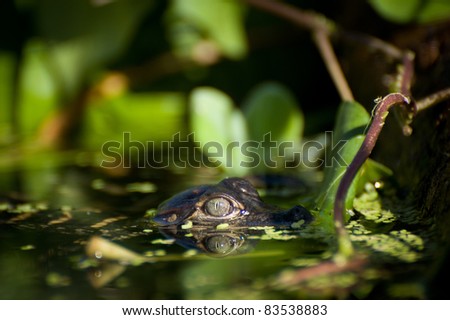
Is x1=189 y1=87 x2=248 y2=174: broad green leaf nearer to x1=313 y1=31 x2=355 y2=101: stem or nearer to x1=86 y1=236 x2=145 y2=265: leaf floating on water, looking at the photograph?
x1=313 y1=31 x2=355 y2=101: stem

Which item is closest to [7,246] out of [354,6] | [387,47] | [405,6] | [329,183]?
[329,183]

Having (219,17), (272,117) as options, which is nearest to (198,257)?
(272,117)

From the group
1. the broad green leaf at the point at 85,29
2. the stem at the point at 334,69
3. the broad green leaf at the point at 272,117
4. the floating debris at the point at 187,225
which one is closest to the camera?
the floating debris at the point at 187,225

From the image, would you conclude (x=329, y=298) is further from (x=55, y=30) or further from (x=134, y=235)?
(x=55, y=30)

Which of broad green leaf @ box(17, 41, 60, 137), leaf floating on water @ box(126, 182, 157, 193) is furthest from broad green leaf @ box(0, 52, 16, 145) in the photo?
leaf floating on water @ box(126, 182, 157, 193)

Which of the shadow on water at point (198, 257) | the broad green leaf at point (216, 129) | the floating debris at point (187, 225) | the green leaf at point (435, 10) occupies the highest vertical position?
the green leaf at point (435, 10)

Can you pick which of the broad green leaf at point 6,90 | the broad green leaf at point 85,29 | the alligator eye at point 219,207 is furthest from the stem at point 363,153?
the broad green leaf at point 6,90

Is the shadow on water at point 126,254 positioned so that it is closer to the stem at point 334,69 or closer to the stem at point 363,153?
the stem at point 363,153
